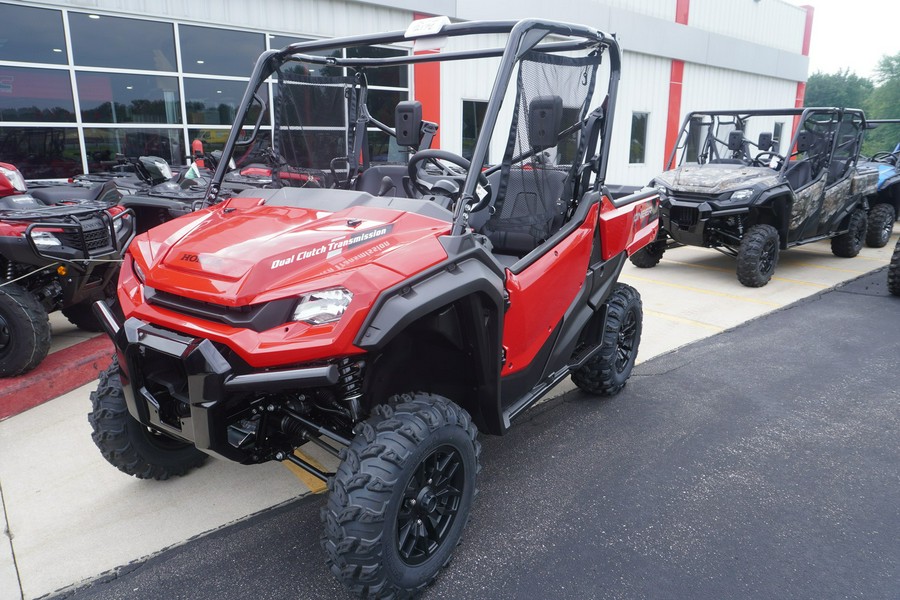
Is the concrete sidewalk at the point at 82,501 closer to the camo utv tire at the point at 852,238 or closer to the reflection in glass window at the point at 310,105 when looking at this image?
the reflection in glass window at the point at 310,105

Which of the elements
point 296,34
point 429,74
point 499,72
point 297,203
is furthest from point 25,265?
point 429,74

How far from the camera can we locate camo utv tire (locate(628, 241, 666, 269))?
8.47 meters

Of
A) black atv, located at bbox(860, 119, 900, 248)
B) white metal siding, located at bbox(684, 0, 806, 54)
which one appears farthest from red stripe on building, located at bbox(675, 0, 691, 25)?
black atv, located at bbox(860, 119, 900, 248)

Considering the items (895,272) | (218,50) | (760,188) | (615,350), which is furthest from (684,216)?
(218,50)

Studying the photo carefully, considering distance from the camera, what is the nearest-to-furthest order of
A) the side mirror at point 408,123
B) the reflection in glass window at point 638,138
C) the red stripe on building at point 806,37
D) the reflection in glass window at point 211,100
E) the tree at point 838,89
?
1. the side mirror at point 408,123
2. the reflection in glass window at point 211,100
3. the reflection in glass window at point 638,138
4. the red stripe on building at point 806,37
5. the tree at point 838,89

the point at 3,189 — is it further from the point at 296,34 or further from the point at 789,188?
the point at 789,188

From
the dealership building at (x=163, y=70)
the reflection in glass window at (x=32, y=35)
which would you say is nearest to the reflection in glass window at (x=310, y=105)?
the dealership building at (x=163, y=70)

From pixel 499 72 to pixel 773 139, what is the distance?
24.3 feet

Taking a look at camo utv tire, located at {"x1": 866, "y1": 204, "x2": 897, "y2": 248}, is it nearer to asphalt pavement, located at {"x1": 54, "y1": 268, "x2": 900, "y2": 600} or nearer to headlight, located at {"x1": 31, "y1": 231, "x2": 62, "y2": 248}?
asphalt pavement, located at {"x1": 54, "y1": 268, "x2": 900, "y2": 600}

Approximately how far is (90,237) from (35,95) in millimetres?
5483

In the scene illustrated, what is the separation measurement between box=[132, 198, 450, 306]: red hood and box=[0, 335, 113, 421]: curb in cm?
204

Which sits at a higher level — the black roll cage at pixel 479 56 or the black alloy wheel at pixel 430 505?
the black roll cage at pixel 479 56

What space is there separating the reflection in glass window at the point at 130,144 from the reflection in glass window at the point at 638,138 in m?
10.8

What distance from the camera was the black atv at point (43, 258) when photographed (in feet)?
13.1
